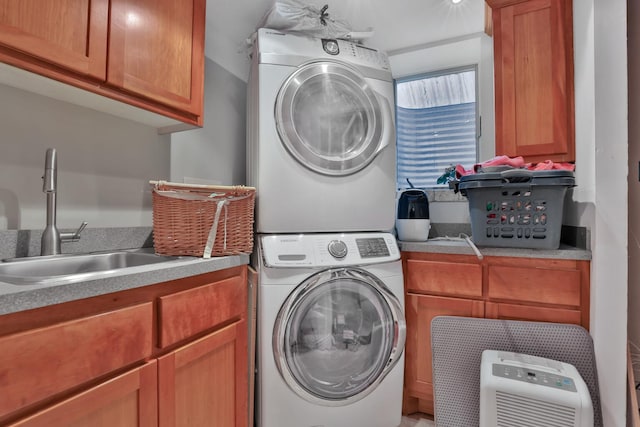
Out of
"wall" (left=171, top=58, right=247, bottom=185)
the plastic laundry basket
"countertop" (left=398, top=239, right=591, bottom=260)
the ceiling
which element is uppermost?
the ceiling

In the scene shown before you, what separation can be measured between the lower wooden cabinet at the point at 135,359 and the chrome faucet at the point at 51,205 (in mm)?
477

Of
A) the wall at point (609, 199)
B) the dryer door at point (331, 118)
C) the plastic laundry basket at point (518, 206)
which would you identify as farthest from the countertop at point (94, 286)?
the wall at point (609, 199)

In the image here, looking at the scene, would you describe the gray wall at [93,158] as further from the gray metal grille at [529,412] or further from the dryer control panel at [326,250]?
the gray metal grille at [529,412]

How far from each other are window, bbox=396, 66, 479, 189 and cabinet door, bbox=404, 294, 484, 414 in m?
1.17

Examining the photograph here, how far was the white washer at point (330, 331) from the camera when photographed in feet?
4.86

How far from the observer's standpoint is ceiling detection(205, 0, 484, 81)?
197 centimetres

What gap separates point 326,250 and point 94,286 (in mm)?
967

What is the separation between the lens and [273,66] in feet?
5.24

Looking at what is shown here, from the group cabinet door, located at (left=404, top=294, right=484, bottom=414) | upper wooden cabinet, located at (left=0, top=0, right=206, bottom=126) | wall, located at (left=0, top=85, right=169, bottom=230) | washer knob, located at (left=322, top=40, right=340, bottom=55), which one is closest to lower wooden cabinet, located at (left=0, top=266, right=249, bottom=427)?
wall, located at (left=0, top=85, right=169, bottom=230)

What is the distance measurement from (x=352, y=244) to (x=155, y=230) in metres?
0.91

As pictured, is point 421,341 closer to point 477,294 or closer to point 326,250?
point 477,294

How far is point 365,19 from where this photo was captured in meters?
2.24

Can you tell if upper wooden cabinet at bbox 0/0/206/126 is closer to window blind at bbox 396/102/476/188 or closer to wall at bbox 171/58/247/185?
wall at bbox 171/58/247/185

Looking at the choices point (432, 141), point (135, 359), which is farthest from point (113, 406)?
point (432, 141)
